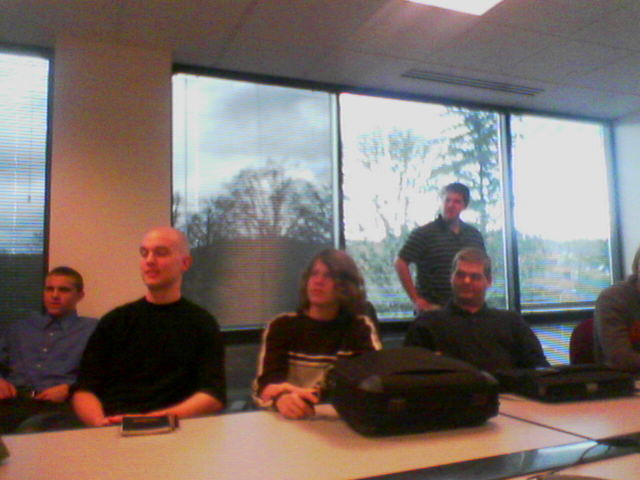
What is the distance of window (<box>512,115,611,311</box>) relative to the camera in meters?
4.53

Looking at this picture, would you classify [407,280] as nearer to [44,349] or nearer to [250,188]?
[250,188]

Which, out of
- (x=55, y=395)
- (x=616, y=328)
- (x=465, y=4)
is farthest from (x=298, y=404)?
(x=465, y=4)

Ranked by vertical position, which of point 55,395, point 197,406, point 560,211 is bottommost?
point 55,395

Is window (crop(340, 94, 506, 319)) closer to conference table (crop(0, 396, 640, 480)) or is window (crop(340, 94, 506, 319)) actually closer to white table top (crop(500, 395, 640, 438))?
white table top (crop(500, 395, 640, 438))

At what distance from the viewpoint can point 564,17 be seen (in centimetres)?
295

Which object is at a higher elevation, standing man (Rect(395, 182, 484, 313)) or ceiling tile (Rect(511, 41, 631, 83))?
ceiling tile (Rect(511, 41, 631, 83))

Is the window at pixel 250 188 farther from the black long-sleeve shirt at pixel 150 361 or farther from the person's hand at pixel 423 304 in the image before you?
the black long-sleeve shirt at pixel 150 361

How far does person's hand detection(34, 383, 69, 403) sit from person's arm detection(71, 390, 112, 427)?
Answer: 767 millimetres

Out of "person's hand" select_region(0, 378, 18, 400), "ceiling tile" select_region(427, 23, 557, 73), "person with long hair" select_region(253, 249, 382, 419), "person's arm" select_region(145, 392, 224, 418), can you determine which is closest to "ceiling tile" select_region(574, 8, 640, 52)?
"ceiling tile" select_region(427, 23, 557, 73)

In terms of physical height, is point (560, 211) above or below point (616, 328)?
above

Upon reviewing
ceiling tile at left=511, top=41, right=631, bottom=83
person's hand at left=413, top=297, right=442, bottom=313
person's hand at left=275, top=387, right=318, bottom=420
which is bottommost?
person's hand at left=275, top=387, right=318, bottom=420

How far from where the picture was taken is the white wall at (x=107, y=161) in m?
3.15

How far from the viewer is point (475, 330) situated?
7.22ft

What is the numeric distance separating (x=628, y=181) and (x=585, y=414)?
4072mm
